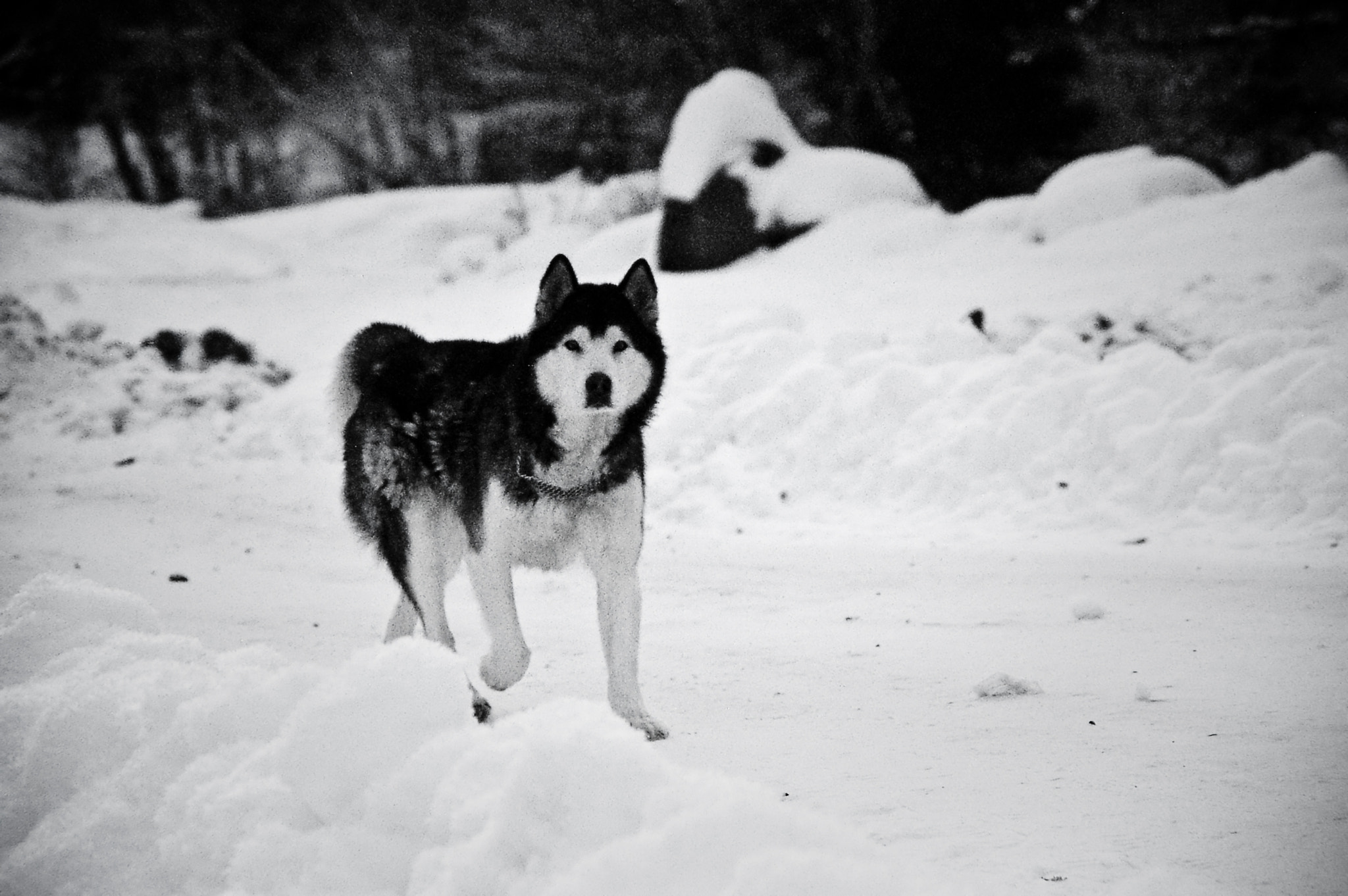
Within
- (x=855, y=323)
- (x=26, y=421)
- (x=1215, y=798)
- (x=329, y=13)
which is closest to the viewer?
(x=1215, y=798)

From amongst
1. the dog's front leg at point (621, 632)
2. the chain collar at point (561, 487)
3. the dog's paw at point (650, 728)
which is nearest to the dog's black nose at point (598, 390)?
the chain collar at point (561, 487)

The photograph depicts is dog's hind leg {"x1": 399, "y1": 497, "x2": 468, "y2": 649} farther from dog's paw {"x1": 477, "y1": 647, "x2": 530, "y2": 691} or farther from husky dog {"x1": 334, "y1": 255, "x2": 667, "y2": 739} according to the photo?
dog's paw {"x1": 477, "y1": 647, "x2": 530, "y2": 691}

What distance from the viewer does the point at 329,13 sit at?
2200 centimetres

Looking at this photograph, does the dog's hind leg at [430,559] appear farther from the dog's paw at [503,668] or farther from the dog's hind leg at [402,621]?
the dog's paw at [503,668]

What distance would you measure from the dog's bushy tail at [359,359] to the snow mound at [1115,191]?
8.26 m

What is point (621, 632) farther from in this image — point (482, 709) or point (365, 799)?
point (365, 799)

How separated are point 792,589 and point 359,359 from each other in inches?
106

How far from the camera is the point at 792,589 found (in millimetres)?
5816

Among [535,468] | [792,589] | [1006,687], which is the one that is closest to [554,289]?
[535,468]

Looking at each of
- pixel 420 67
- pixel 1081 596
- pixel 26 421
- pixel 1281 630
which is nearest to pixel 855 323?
pixel 1081 596

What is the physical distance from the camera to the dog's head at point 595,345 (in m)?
3.51

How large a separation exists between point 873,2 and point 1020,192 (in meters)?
3.77

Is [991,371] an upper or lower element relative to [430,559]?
lower

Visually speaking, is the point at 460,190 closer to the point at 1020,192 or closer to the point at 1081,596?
the point at 1020,192
